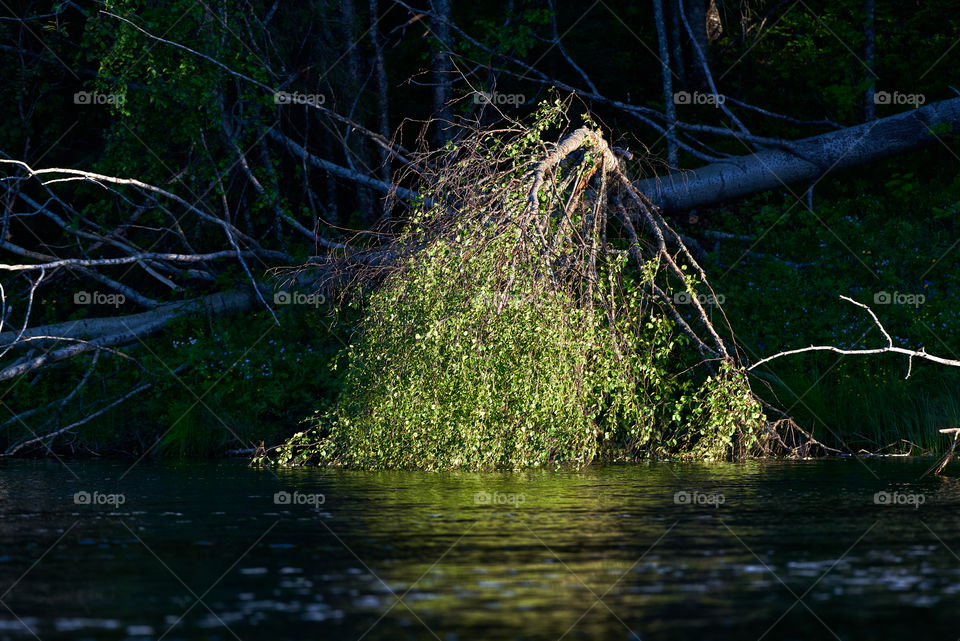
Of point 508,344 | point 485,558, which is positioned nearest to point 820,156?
point 508,344

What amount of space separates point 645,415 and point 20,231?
12.7 meters

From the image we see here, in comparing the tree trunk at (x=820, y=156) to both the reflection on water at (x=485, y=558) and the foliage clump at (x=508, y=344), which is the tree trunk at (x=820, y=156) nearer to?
the foliage clump at (x=508, y=344)

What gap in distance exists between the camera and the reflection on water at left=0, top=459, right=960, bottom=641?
577 cm

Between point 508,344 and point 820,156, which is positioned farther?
point 820,156

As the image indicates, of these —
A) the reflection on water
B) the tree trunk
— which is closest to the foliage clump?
the reflection on water

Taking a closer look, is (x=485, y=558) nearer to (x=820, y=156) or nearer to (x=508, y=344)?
(x=508, y=344)

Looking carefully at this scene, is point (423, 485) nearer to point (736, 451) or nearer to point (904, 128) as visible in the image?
point (736, 451)

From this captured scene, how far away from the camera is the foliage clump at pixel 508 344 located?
11.9 m

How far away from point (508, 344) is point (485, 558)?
4497mm

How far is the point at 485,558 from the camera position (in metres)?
7.39

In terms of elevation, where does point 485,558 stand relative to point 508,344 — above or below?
below

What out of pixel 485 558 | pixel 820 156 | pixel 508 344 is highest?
pixel 820 156

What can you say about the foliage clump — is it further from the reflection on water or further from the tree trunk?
the tree trunk

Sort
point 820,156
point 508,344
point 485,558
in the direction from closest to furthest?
point 485,558
point 508,344
point 820,156
